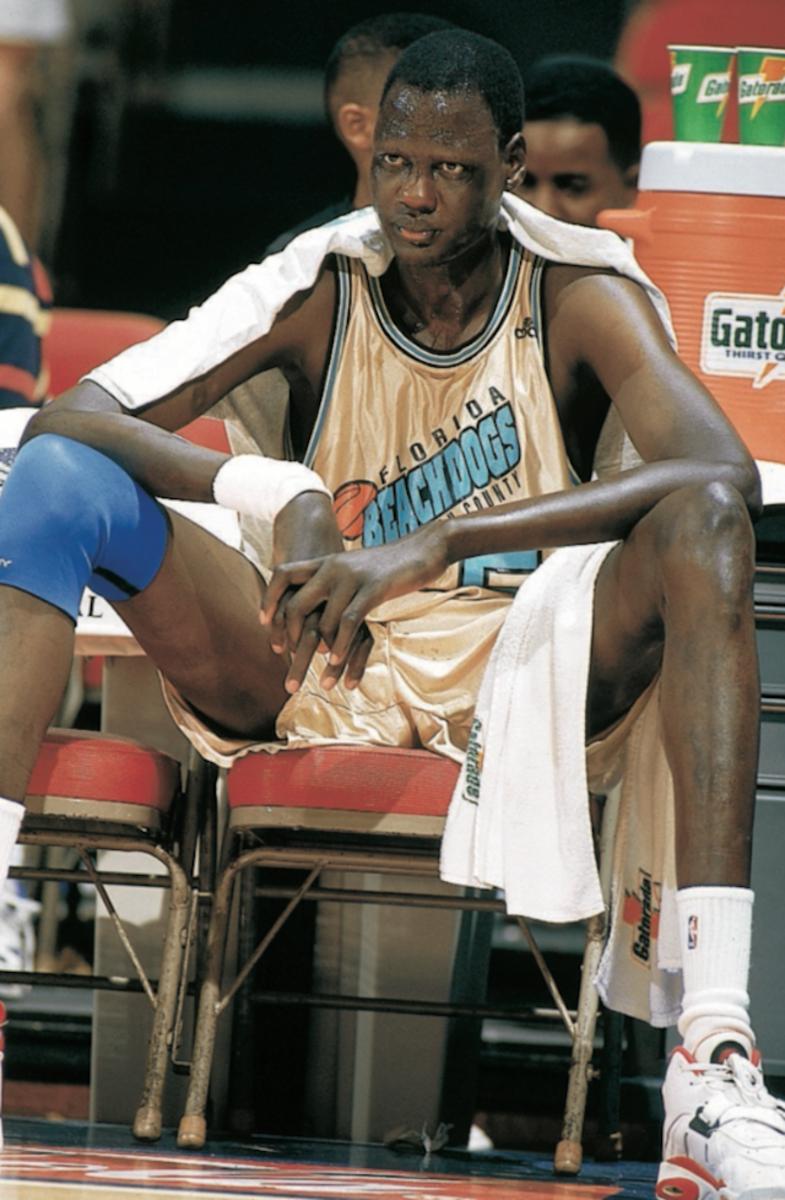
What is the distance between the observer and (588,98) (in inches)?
157

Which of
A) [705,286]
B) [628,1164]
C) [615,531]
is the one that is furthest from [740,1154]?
[705,286]

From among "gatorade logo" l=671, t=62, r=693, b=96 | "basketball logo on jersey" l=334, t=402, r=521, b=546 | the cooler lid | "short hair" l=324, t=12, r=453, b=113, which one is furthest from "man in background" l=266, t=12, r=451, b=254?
"basketball logo on jersey" l=334, t=402, r=521, b=546

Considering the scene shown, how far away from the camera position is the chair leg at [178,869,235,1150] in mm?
2406

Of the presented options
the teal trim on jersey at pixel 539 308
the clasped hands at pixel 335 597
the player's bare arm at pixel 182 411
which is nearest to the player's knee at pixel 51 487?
the player's bare arm at pixel 182 411

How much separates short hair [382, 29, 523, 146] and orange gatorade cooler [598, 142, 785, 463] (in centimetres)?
57

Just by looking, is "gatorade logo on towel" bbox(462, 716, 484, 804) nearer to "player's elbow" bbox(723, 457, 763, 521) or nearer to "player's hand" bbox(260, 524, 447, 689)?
"player's hand" bbox(260, 524, 447, 689)

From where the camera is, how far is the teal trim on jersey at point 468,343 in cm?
258

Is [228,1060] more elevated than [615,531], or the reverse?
[615,531]

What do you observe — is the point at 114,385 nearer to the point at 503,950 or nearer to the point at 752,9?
the point at 503,950

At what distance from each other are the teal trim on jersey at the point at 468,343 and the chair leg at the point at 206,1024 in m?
0.74

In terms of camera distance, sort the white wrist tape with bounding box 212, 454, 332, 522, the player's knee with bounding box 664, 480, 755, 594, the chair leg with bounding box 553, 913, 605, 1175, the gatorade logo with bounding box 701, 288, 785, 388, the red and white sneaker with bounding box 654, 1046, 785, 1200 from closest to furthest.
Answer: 1. the red and white sneaker with bounding box 654, 1046, 785, 1200
2. the player's knee with bounding box 664, 480, 755, 594
3. the white wrist tape with bounding box 212, 454, 332, 522
4. the chair leg with bounding box 553, 913, 605, 1175
5. the gatorade logo with bounding box 701, 288, 785, 388

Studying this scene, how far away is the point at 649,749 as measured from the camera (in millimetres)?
2213

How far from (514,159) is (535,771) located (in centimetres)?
87

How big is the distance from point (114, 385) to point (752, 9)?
2168 millimetres
